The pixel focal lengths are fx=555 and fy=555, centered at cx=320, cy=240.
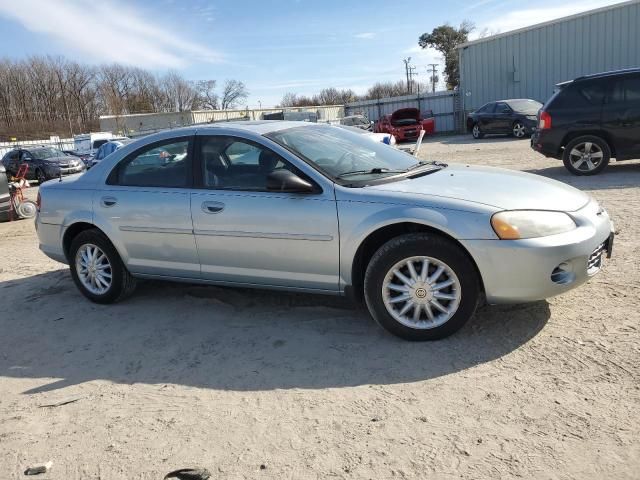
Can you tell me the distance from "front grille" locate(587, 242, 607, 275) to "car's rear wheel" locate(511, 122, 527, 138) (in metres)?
18.7

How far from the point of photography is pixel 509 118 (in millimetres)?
21547

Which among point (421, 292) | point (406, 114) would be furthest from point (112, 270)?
point (406, 114)

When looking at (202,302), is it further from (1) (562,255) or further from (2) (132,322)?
(1) (562,255)

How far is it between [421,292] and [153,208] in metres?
2.36

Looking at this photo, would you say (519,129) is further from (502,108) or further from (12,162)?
(12,162)

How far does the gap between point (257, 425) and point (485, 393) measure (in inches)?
49.5

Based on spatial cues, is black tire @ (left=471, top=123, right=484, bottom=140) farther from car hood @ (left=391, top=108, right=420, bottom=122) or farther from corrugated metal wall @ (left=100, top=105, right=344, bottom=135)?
corrugated metal wall @ (left=100, top=105, right=344, bottom=135)

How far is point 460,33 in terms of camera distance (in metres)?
61.7

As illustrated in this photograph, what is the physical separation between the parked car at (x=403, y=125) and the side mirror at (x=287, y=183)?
24.3 metres

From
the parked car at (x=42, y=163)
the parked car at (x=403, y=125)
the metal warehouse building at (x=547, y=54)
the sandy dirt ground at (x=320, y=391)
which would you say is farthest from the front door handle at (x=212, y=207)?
the metal warehouse building at (x=547, y=54)

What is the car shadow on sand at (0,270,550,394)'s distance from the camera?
3498mm

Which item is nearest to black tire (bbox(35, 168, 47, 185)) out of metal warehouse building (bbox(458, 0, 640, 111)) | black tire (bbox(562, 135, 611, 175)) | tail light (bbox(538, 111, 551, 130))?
tail light (bbox(538, 111, 551, 130))

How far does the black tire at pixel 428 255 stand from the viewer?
11.7 ft

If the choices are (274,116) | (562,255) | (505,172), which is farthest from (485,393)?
(274,116)
